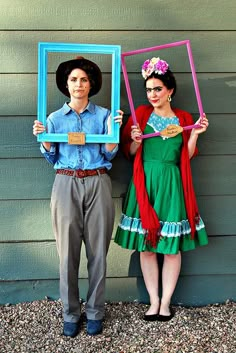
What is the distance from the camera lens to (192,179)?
2.58 metres

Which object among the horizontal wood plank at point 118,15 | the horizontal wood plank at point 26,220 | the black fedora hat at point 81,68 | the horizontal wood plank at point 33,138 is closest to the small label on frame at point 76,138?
the black fedora hat at point 81,68

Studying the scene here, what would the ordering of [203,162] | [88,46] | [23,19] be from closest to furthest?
[88,46] → [23,19] → [203,162]

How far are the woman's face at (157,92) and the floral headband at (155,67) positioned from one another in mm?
34

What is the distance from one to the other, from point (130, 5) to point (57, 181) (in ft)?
Answer: 3.19

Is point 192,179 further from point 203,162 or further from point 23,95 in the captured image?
point 23,95

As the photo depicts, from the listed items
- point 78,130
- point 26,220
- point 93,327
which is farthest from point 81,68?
point 93,327

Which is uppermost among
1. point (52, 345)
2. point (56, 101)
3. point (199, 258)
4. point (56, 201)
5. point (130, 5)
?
point (130, 5)

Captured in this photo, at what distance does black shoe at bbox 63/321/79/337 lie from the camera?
2297 millimetres

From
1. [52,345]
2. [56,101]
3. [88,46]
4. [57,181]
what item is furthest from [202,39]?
[52,345]

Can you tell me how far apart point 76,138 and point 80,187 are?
226mm

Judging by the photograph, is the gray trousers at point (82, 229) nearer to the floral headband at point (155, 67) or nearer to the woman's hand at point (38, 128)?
the woman's hand at point (38, 128)

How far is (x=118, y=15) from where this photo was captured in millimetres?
2438

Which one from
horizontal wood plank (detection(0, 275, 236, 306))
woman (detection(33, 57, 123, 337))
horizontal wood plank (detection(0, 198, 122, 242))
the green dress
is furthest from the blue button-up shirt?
horizontal wood plank (detection(0, 275, 236, 306))

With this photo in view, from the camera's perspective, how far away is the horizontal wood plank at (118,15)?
2.41 metres
